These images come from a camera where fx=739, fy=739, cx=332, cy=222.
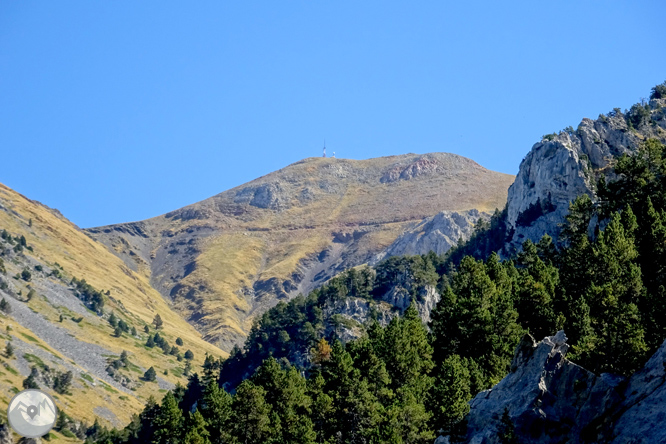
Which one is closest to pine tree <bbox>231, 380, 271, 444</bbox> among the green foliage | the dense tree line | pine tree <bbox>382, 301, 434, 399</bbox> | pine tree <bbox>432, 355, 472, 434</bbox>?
the dense tree line

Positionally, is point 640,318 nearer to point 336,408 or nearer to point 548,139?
point 336,408

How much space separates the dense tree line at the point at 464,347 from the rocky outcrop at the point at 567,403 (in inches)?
201

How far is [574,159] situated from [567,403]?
424 ft

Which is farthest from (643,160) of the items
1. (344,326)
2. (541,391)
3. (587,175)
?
(344,326)

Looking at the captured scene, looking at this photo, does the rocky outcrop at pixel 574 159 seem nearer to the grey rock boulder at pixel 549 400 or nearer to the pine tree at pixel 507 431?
the grey rock boulder at pixel 549 400

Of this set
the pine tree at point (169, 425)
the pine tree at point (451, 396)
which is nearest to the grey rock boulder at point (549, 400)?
the pine tree at point (451, 396)

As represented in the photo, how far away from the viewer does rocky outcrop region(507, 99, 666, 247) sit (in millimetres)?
170375

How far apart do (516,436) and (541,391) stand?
3695 millimetres

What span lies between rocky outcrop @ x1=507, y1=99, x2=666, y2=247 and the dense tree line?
61.9m

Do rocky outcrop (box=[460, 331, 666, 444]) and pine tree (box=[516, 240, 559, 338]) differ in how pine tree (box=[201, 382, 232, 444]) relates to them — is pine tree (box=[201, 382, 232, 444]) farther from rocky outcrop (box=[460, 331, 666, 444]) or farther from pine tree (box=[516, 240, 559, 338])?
rocky outcrop (box=[460, 331, 666, 444])

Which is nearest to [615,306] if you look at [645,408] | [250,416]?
[645,408]

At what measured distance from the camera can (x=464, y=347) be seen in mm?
89062

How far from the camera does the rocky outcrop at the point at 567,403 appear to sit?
45594 mm

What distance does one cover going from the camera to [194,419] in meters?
92.1
